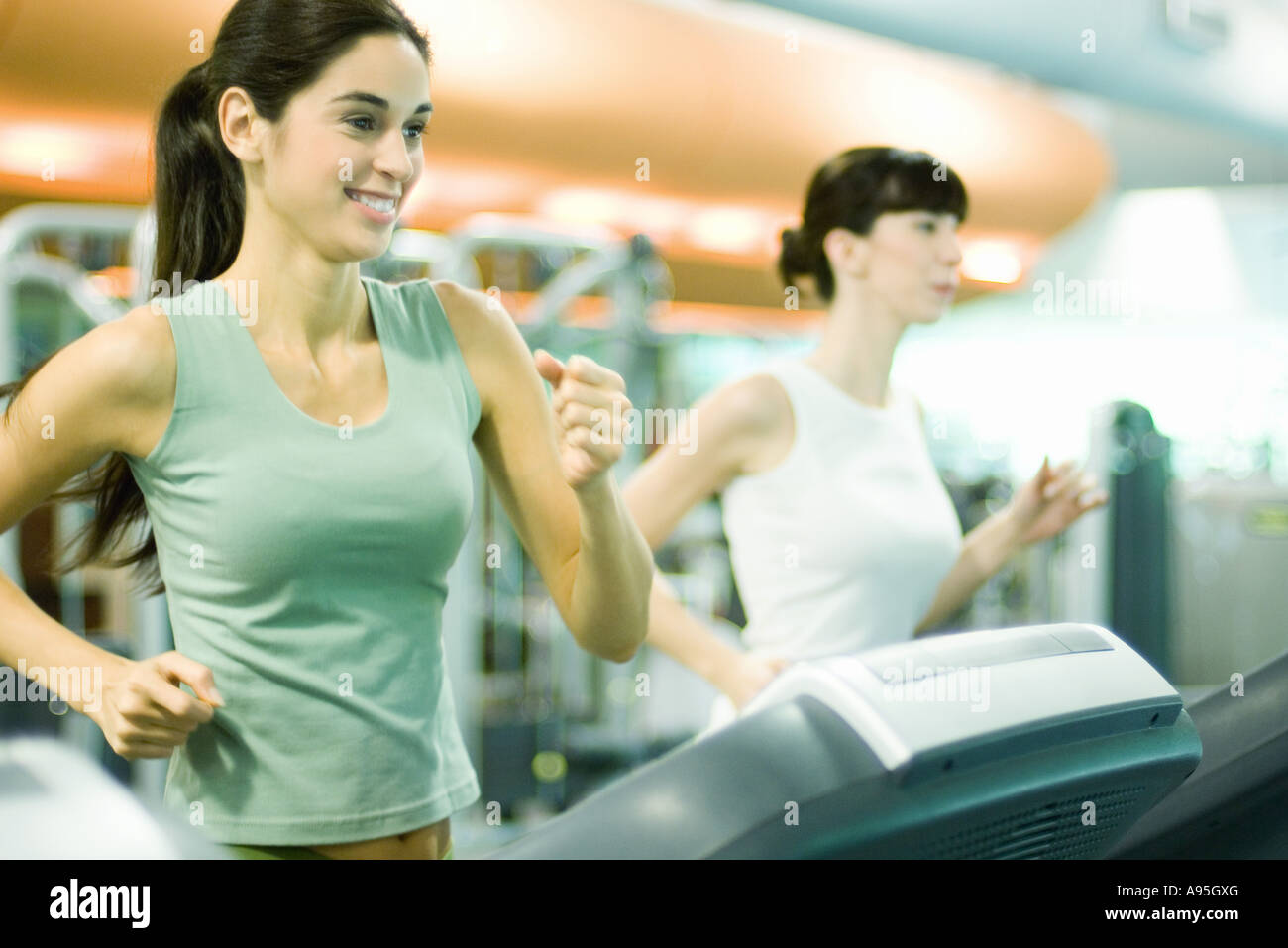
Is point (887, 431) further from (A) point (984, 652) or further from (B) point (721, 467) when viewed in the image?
(A) point (984, 652)

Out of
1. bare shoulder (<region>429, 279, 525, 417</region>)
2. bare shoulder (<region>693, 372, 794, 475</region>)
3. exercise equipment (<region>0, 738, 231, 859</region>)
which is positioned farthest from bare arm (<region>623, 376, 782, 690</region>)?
exercise equipment (<region>0, 738, 231, 859</region>)

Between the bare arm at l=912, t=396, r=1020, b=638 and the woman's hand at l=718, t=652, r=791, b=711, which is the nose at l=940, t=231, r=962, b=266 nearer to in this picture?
the bare arm at l=912, t=396, r=1020, b=638

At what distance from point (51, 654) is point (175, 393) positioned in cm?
20

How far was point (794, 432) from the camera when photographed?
1.40 metres

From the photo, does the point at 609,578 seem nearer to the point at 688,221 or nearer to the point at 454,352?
the point at 454,352

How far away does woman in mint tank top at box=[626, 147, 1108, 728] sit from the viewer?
133 cm

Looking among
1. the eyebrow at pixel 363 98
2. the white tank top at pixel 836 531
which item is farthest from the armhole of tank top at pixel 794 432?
the eyebrow at pixel 363 98

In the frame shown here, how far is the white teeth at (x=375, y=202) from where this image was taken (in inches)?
32.7

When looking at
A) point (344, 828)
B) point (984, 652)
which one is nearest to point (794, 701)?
point (984, 652)

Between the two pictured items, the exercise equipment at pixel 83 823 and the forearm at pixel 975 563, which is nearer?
the exercise equipment at pixel 83 823

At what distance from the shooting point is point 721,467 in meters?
1.40

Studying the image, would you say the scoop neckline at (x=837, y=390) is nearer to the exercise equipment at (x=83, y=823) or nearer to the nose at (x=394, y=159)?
the nose at (x=394, y=159)

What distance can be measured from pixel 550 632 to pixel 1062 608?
228 centimetres

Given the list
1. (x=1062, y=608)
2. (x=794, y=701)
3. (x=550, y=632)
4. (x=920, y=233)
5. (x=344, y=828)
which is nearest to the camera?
(x=794, y=701)
